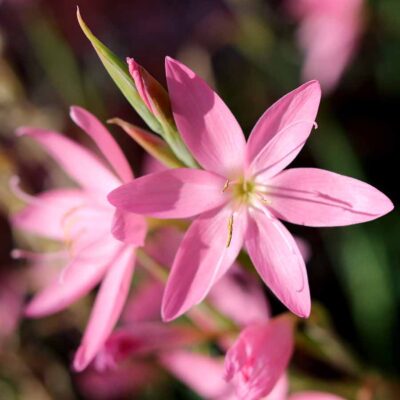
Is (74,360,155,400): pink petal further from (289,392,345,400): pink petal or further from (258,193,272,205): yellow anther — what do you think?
(258,193,272,205): yellow anther

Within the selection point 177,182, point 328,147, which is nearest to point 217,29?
point 328,147

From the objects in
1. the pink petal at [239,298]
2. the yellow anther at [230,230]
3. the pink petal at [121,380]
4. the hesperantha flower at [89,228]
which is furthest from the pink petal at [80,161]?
the pink petal at [121,380]

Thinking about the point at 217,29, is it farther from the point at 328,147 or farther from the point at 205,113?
the point at 205,113

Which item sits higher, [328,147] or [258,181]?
[258,181]

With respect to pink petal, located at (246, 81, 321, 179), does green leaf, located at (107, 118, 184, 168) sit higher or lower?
lower

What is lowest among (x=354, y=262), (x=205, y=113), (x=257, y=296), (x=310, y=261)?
(x=310, y=261)

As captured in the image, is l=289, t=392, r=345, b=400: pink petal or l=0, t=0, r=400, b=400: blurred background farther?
l=0, t=0, r=400, b=400: blurred background

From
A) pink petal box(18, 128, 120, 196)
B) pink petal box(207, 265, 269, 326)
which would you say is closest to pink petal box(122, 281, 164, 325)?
pink petal box(207, 265, 269, 326)

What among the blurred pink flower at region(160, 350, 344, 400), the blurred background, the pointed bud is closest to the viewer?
the pointed bud
